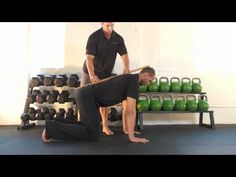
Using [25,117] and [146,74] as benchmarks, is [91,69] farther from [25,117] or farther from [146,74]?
[25,117]

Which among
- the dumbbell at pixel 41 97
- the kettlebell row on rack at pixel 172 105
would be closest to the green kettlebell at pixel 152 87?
the kettlebell row on rack at pixel 172 105

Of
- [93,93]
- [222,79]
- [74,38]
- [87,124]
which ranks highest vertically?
[74,38]

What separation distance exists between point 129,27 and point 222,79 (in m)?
1.92

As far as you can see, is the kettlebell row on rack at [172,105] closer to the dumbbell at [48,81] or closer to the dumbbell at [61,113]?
the dumbbell at [61,113]

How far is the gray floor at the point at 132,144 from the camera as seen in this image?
8.66 feet

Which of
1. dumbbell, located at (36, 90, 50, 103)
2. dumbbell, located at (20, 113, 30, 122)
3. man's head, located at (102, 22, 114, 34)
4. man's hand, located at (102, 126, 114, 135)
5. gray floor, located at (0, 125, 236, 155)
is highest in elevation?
man's head, located at (102, 22, 114, 34)

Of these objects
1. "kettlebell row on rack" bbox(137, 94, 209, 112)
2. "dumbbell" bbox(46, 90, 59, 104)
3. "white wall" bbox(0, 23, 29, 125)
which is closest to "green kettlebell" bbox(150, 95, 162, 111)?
"kettlebell row on rack" bbox(137, 94, 209, 112)

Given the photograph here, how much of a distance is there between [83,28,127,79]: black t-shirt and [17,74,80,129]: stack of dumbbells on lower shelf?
0.81 metres

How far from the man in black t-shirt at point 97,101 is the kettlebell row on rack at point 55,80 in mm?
1194

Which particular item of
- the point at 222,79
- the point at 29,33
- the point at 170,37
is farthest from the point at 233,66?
the point at 29,33

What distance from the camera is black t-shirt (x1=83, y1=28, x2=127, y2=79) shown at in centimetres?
336

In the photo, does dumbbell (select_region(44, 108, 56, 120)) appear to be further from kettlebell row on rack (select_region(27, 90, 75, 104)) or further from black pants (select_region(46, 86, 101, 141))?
black pants (select_region(46, 86, 101, 141))
